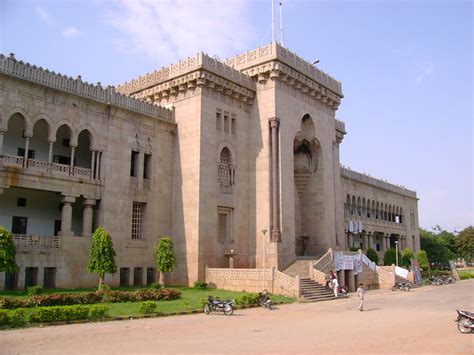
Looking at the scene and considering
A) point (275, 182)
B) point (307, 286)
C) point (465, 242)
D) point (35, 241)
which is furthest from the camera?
point (465, 242)

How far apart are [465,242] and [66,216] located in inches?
3280

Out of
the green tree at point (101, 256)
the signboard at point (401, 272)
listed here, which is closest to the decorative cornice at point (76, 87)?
the green tree at point (101, 256)

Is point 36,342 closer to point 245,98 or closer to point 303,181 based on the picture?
point 245,98

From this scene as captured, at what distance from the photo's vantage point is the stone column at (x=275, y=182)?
3388cm

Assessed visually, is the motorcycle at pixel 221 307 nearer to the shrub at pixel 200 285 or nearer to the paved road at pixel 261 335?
the paved road at pixel 261 335

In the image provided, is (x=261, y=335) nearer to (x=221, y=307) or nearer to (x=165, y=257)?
(x=221, y=307)

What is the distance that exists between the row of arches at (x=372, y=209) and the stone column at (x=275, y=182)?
26143 millimetres

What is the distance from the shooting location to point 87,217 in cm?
2895

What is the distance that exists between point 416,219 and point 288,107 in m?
48.4

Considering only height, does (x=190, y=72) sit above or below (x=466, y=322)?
above

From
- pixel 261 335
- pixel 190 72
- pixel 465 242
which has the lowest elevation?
pixel 261 335

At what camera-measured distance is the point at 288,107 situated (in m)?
37.1

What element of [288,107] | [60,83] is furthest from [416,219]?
[60,83]

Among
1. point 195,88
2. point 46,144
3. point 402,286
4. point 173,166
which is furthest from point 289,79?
point 402,286
